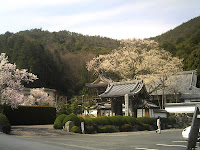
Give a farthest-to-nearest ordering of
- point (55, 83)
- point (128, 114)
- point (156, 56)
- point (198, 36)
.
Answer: point (55, 83)
point (198, 36)
point (156, 56)
point (128, 114)

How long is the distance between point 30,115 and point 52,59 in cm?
3727

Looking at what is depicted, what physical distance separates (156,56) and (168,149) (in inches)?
902

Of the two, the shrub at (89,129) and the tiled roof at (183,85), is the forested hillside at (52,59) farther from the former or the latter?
the shrub at (89,129)

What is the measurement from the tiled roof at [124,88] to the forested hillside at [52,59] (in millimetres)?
32924

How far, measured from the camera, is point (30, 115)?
104 feet

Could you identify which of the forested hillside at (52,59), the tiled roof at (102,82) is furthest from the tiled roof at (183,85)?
the forested hillside at (52,59)

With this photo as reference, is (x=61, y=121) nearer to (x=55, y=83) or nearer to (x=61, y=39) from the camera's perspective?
(x=55, y=83)

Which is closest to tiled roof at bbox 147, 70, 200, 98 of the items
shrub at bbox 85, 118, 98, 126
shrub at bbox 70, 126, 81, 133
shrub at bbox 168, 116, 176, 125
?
shrub at bbox 168, 116, 176, 125

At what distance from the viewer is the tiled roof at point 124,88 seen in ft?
88.9

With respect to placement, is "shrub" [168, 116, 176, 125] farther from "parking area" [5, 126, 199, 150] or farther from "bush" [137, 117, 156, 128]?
"parking area" [5, 126, 199, 150]

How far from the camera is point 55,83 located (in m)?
64.8

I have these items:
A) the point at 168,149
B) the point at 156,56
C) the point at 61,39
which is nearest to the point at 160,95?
the point at 156,56

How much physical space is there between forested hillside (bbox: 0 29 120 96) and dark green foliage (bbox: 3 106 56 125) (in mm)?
25504

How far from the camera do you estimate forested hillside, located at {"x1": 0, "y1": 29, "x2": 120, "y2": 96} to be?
5931cm
